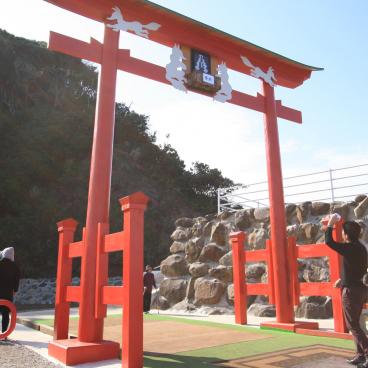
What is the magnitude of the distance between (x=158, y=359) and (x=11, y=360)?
5.02 feet

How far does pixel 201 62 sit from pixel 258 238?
162 inches

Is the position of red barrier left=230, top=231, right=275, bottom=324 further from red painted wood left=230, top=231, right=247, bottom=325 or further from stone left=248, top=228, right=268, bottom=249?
stone left=248, top=228, right=268, bottom=249

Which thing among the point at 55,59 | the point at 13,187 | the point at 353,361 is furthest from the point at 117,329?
the point at 55,59

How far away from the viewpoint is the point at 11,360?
13.1ft

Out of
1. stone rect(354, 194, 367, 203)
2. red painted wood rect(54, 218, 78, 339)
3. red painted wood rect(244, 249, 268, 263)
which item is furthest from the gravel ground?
stone rect(354, 194, 367, 203)

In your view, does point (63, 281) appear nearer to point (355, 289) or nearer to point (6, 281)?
point (6, 281)

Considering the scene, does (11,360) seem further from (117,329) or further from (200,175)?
(200,175)

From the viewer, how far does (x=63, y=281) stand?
16.1 feet

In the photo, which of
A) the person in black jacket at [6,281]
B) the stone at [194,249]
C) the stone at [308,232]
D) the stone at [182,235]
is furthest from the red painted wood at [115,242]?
the stone at [182,235]

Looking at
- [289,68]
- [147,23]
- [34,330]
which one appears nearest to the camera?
[147,23]

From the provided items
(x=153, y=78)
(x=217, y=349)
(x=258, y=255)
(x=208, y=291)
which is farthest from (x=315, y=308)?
(x=153, y=78)

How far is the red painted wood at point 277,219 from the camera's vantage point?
233 inches

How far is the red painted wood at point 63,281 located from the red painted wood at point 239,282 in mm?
2964

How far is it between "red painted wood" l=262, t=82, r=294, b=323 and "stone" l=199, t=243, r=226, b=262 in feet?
9.67
